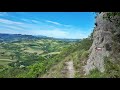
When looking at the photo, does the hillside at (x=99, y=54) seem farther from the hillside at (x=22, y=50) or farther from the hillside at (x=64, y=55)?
the hillside at (x=22, y=50)

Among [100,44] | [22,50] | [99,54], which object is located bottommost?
[22,50]

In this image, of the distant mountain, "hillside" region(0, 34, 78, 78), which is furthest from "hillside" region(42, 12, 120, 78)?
the distant mountain

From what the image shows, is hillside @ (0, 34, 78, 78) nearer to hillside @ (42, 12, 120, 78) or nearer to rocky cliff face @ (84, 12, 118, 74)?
hillside @ (42, 12, 120, 78)

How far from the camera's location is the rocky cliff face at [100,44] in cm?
994

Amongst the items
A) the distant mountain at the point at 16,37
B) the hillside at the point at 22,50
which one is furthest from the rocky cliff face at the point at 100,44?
the distant mountain at the point at 16,37

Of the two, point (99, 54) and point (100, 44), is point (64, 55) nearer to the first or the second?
point (99, 54)

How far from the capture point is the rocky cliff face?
9.94 m

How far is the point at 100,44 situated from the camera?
1114 cm

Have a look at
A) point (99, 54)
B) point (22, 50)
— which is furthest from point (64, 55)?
point (22, 50)

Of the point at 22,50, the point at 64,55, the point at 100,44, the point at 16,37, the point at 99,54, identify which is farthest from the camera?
the point at 100,44
